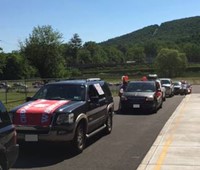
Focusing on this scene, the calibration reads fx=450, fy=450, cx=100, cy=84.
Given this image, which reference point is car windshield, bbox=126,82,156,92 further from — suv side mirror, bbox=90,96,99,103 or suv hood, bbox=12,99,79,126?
suv hood, bbox=12,99,79,126

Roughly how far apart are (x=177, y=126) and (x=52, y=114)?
6502 mm

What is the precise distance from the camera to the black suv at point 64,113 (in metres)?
9.83

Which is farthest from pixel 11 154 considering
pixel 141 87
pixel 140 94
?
pixel 141 87

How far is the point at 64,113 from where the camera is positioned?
9992 mm

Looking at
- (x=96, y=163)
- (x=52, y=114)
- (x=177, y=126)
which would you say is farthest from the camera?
(x=177, y=126)

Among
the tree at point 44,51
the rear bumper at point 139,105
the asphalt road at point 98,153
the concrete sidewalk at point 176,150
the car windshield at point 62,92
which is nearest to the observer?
the concrete sidewalk at point 176,150

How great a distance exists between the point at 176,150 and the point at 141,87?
39.0 ft

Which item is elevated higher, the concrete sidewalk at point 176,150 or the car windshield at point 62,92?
the car windshield at point 62,92

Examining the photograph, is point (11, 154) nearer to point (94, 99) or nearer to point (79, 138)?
point (79, 138)

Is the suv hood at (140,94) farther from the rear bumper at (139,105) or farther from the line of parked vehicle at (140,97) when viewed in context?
the rear bumper at (139,105)

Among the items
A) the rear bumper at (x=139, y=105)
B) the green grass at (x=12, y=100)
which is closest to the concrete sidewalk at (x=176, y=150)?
the rear bumper at (x=139, y=105)

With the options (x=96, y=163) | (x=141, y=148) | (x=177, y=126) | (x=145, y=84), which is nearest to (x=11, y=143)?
(x=96, y=163)

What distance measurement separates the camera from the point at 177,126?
50.0 feet

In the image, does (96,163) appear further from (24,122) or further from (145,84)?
(145,84)
